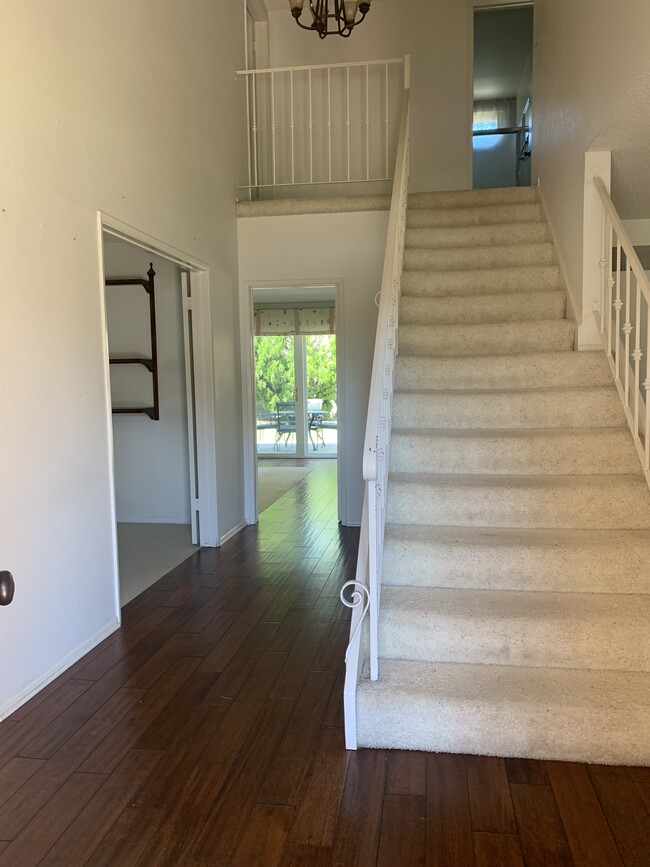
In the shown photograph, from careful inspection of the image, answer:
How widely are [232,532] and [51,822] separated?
302 centimetres

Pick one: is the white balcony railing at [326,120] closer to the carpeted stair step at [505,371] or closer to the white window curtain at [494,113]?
the white window curtain at [494,113]

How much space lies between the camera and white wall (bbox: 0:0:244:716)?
7.41ft

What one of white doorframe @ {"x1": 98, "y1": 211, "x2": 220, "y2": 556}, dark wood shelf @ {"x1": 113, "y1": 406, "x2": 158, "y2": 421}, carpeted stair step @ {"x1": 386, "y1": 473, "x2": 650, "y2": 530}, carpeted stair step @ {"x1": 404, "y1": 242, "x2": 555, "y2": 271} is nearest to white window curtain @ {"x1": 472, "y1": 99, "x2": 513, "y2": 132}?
carpeted stair step @ {"x1": 404, "y1": 242, "x2": 555, "y2": 271}

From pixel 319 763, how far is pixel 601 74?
3243 mm

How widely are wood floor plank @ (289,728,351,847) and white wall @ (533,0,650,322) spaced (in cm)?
277

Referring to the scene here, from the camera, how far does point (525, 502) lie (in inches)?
106

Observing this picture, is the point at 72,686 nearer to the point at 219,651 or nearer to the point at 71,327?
the point at 219,651

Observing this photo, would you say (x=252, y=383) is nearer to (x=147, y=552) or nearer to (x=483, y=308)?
(x=147, y=552)

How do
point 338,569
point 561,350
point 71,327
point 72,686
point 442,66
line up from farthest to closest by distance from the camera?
1. point 442,66
2. point 338,569
3. point 561,350
4. point 71,327
5. point 72,686

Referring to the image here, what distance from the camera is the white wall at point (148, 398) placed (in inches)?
198

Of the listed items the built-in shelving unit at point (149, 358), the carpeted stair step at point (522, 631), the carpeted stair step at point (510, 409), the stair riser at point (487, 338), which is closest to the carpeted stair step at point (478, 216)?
the stair riser at point (487, 338)

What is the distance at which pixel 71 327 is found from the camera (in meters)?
2.64

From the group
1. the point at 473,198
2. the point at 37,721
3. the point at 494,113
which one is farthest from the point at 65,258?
the point at 494,113

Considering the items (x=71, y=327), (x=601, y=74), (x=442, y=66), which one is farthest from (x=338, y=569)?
(x=442, y=66)
